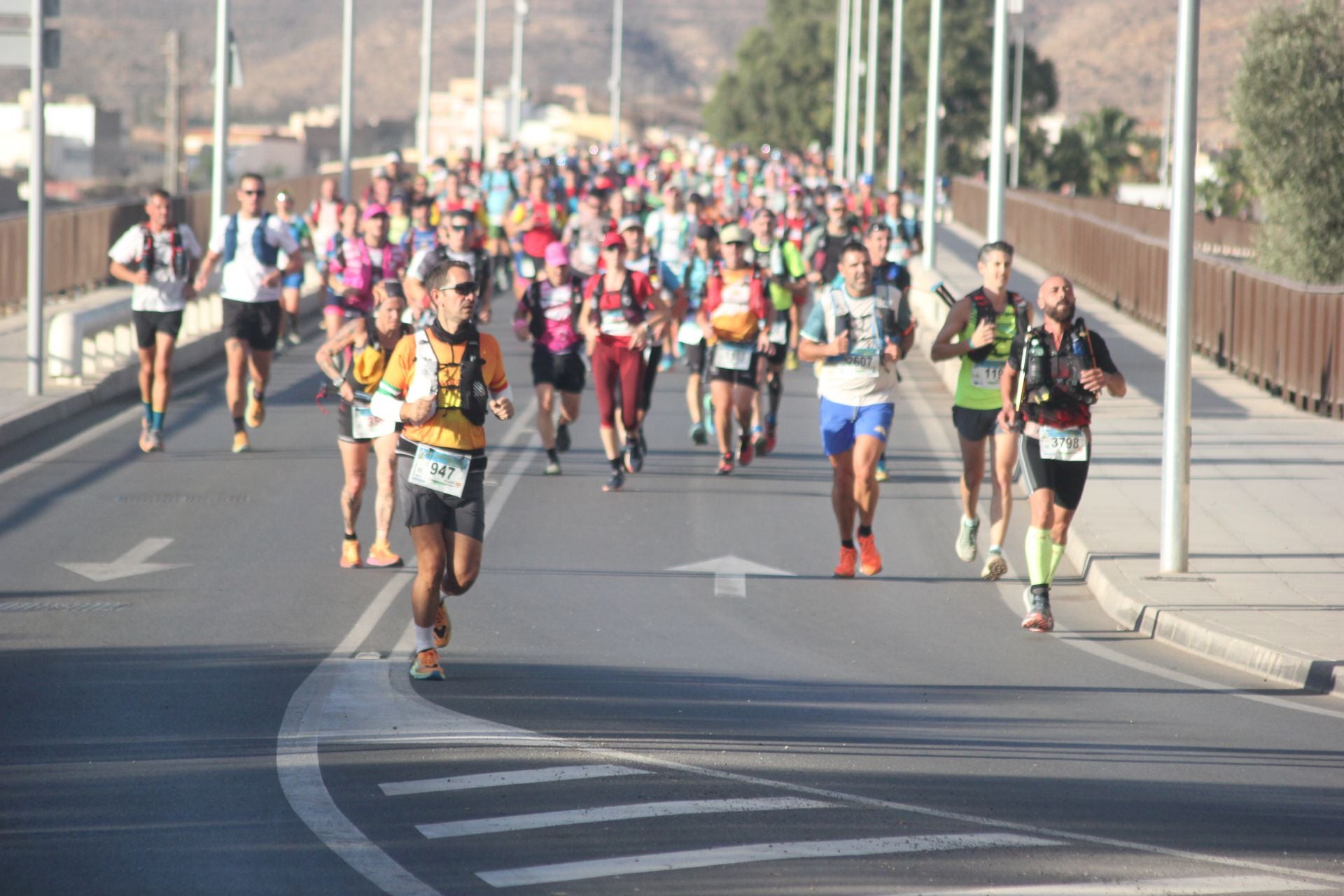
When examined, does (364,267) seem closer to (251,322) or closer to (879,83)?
(251,322)

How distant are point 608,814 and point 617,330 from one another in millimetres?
8515

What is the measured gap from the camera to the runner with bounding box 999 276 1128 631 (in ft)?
36.6

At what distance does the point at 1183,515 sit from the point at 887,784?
485 cm

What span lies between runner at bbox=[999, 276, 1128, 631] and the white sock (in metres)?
3.36

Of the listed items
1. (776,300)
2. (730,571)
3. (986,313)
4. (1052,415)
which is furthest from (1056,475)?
(776,300)

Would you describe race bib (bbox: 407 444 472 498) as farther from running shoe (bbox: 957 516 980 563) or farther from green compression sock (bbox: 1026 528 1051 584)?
running shoe (bbox: 957 516 980 563)

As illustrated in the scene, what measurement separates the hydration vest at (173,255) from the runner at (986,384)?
680 cm

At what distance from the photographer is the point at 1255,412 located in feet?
67.2

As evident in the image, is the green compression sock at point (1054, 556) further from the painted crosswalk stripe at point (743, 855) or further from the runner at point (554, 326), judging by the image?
the runner at point (554, 326)

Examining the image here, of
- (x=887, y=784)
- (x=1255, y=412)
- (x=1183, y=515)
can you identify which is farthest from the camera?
(x=1255, y=412)

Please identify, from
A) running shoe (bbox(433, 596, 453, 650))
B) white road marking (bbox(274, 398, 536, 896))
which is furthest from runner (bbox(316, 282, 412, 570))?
running shoe (bbox(433, 596, 453, 650))

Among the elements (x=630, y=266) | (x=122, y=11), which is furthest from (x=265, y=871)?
(x=122, y=11)

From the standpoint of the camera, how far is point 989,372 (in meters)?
12.6

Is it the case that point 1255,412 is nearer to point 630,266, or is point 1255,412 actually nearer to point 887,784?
point 630,266
